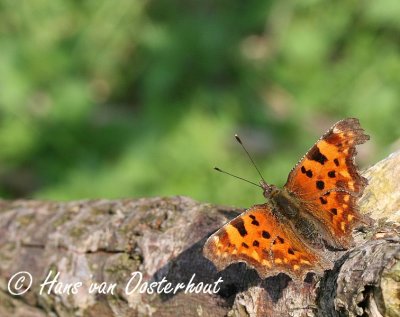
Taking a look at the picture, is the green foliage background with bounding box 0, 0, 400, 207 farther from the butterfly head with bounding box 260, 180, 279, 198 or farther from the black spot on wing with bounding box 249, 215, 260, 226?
the black spot on wing with bounding box 249, 215, 260, 226

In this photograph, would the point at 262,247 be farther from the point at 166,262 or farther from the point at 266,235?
the point at 166,262

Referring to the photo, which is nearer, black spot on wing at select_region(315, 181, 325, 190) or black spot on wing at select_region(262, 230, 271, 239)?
black spot on wing at select_region(262, 230, 271, 239)

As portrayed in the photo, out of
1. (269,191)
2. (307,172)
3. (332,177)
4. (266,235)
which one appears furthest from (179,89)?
(266,235)

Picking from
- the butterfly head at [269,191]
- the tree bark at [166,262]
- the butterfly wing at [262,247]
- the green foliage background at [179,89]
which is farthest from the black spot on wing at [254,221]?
the green foliage background at [179,89]

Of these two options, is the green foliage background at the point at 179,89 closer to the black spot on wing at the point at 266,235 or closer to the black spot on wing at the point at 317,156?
the black spot on wing at the point at 317,156

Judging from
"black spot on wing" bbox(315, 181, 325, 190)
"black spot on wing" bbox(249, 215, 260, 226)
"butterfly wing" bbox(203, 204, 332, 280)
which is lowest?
"butterfly wing" bbox(203, 204, 332, 280)

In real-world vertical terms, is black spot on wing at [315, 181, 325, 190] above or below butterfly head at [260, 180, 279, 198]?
below

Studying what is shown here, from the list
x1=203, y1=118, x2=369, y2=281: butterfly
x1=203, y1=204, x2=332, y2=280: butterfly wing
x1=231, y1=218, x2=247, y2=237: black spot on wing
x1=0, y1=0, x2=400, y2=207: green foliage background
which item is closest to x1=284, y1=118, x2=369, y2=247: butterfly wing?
x1=203, y1=118, x2=369, y2=281: butterfly
